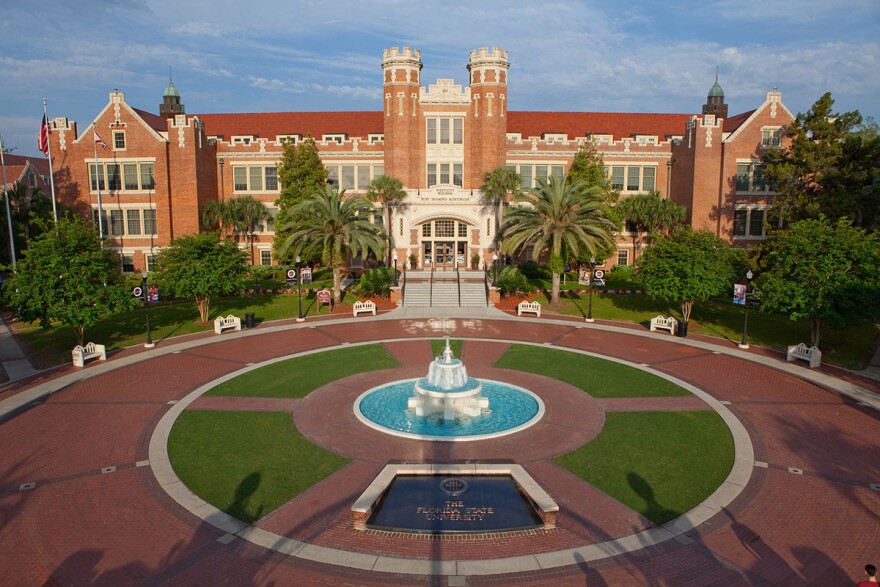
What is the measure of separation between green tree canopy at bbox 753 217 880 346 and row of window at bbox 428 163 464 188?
2902 centimetres

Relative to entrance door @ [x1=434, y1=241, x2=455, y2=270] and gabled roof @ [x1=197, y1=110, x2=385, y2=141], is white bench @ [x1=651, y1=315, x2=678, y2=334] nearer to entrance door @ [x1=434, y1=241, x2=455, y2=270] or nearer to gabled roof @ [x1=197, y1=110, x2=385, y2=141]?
entrance door @ [x1=434, y1=241, x2=455, y2=270]

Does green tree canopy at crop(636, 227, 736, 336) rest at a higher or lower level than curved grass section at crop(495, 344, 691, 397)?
higher

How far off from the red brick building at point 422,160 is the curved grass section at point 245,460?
31052mm

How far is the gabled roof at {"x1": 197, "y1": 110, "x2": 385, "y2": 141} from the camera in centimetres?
5425

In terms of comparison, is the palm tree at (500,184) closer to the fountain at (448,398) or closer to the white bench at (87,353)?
the fountain at (448,398)

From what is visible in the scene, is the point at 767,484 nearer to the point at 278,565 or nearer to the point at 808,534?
the point at 808,534

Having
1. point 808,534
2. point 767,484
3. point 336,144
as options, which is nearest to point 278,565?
point 808,534

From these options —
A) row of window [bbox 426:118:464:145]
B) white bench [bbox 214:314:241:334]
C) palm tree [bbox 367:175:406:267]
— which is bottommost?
white bench [bbox 214:314:241:334]

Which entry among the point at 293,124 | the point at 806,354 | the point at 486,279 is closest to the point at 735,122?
the point at 486,279

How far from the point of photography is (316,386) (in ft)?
67.3

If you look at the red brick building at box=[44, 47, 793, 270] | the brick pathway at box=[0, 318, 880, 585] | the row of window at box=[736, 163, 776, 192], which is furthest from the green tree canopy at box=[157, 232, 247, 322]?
the row of window at box=[736, 163, 776, 192]

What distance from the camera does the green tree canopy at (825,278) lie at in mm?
21922

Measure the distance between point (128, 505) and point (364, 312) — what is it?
23.6 metres

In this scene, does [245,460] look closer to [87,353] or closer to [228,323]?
Answer: [87,353]
